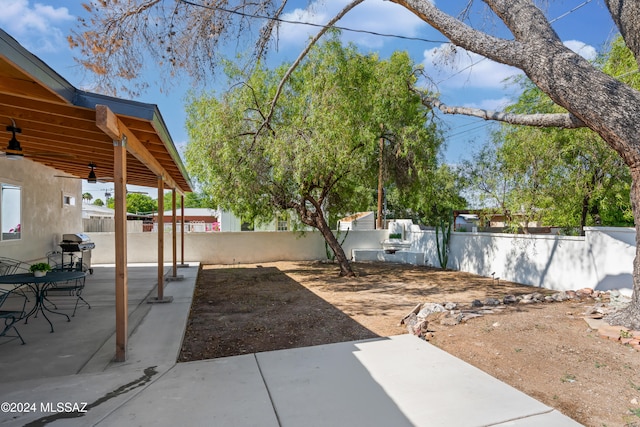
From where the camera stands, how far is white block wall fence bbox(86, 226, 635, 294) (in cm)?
767

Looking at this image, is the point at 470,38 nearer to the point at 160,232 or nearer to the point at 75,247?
the point at 160,232

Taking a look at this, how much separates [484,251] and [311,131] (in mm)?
6746

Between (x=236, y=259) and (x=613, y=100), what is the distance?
12.0 metres

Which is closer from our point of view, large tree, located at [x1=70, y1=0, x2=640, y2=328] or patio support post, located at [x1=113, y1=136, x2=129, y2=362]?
patio support post, located at [x1=113, y1=136, x2=129, y2=362]

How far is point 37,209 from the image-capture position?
26.9 feet

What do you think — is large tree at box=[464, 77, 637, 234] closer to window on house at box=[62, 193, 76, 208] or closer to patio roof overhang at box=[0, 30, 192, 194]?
patio roof overhang at box=[0, 30, 192, 194]

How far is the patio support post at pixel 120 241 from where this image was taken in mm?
3641

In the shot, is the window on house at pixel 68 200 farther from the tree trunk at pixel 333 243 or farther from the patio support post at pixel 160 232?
the tree trunk at pixel 333 243

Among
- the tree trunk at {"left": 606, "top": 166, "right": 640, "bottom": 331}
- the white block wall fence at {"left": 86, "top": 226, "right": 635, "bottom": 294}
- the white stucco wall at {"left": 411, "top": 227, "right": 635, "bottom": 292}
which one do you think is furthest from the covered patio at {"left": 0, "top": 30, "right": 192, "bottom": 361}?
the white stucco wall at {"left": 411, "top": 227, "right": 635, "bottom": 292}

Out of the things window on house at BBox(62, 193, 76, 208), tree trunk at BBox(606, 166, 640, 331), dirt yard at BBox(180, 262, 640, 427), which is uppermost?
window on house at BBox(62, 193, 76, 208)

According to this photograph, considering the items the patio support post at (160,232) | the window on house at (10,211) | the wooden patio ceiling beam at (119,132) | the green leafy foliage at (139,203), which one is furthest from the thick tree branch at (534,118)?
the green leafy foliage at (139,203)

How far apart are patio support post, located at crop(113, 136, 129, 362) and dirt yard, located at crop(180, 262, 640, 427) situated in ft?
2.38

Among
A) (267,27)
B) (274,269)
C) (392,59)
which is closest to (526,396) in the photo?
(267,27)

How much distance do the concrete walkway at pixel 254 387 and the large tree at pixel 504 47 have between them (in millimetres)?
3262
